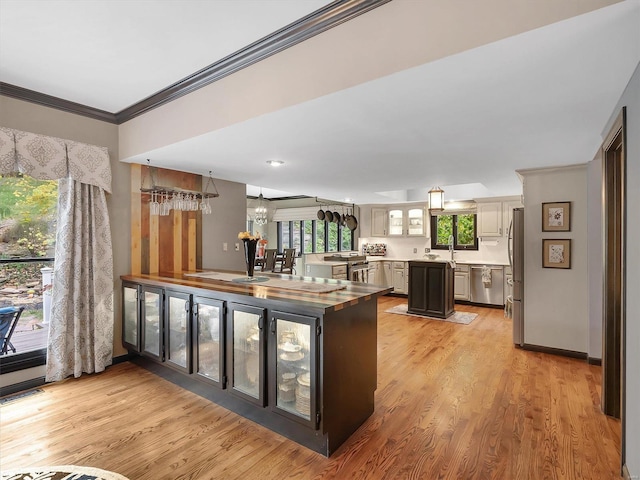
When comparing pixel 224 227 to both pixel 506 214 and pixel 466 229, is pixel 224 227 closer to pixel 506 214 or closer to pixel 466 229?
pixel 466 229

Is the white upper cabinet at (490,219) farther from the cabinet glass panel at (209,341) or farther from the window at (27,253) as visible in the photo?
the window at (27,253)

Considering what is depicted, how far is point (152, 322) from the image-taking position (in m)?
3.29

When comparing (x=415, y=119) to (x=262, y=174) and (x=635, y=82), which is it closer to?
(x=635, y=82)

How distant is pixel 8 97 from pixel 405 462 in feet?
13.5

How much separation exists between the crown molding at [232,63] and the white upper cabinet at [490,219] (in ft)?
19.0

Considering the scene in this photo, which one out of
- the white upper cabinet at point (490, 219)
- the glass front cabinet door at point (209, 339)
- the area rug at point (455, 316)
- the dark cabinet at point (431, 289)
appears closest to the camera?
the glass front cabinet door at point (209, 339)

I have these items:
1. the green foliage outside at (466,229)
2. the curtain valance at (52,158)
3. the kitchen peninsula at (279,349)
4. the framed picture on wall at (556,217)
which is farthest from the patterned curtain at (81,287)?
the green foliage outside at (466,229)

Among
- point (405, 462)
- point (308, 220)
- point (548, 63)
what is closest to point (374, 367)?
point (405, 462)

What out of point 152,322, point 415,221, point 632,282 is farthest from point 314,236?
point 632,282

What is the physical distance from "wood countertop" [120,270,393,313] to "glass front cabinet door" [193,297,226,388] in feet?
0.38

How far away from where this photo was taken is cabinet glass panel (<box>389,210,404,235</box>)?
7.90 metres

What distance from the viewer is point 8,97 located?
2.82m

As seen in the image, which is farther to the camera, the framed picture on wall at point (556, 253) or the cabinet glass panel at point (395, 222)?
the cabinet glass panel at point (395, 222)

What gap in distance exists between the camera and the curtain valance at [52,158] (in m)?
2.74
